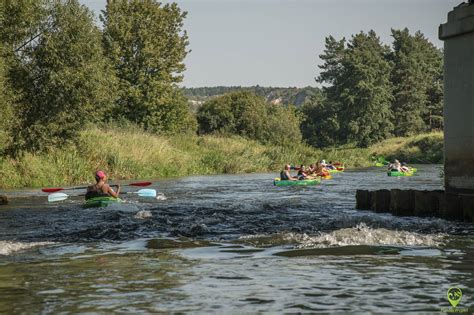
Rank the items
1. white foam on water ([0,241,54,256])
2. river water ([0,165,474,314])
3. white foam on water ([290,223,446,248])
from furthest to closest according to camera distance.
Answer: white foam on water ([290,223,446,248]) → white foam on water ([0,241,54,256]) → river water ([0,165,474,314])

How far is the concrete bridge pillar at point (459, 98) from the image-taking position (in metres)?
15.1

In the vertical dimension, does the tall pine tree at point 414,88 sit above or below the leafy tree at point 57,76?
above

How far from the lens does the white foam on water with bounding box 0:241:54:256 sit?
37.2ft

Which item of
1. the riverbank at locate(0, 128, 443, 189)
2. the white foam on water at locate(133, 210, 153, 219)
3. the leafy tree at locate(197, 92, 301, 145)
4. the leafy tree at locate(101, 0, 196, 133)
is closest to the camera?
the white foam on water at locate(133, 210, 153, 219)

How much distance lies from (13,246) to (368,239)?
6058mm

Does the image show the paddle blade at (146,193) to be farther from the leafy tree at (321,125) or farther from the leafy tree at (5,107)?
the leafy tree at (321,125)

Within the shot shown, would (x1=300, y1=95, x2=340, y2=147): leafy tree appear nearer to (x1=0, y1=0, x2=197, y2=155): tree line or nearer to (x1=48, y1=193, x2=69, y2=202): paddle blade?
(x1=0, y1=0, x2=197, y2=155): tree line

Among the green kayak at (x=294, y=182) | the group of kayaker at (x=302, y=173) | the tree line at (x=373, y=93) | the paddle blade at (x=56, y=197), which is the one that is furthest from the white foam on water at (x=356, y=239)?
the tree line at (x=373, y=93)

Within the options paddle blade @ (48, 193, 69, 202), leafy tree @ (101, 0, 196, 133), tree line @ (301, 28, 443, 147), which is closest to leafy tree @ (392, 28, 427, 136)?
tree line @ (301, 28, 443, 147)

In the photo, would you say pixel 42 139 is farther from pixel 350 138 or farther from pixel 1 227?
pixel 350 138

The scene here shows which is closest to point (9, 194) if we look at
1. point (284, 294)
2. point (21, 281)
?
point (21, 281)

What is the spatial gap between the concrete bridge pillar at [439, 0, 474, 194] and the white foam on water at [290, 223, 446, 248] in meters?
3.14

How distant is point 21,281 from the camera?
28.7ft

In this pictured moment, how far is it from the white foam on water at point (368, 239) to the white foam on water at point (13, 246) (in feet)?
15.0
